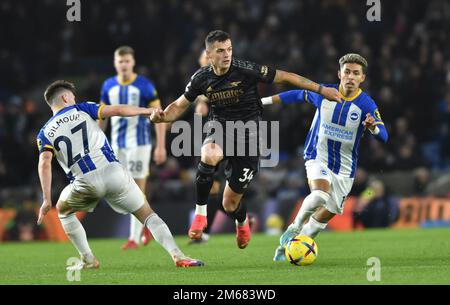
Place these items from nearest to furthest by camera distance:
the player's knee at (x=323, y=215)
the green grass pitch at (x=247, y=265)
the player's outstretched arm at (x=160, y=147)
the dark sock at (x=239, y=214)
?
the green grass pitch at (x=247, y=265) < the player's knee at (x=323, y=215) < the dark sock at (x=239, y=214) < the player's outstretched arm at (x=160, y=147)

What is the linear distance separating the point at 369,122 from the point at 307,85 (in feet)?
2.29

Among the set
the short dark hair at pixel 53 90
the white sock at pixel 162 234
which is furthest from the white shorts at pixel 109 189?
the short dark hair at pixel 53 90

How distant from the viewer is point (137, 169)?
40.1 feet

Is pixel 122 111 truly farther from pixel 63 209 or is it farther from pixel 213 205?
pixel 213 205

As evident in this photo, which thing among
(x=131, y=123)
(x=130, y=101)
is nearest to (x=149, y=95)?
(x=130, y=101)

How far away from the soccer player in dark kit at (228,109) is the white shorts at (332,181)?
59cm

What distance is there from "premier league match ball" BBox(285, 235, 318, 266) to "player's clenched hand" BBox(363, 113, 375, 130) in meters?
1.25

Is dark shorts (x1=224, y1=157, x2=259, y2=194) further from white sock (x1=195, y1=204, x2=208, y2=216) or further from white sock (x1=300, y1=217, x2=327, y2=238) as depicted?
white sock (x1=300, y1=217, x2=327, y2=238)

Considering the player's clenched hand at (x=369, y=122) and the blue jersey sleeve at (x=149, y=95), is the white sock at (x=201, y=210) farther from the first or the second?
the blue jersey sleeve at (x=149, y=95)

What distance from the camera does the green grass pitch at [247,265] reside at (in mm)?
7600

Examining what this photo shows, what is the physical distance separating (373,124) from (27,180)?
11.5 metres

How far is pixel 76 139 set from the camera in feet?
27.6
